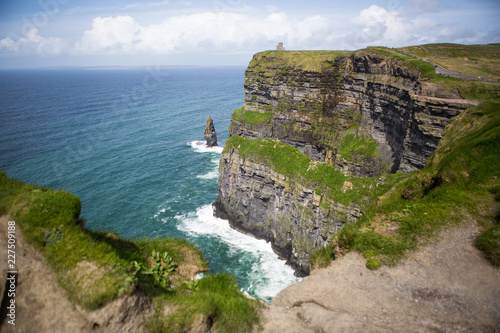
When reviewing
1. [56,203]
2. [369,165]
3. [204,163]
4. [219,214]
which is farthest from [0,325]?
[204,163]

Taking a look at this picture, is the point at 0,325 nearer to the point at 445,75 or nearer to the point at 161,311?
the point at 161,311

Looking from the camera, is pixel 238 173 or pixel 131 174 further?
pixel 131 174

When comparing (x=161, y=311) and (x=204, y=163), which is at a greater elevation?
(x=161, y=311)

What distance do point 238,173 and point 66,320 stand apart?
124 ft

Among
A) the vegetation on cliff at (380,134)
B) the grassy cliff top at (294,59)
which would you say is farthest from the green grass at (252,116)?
the grassy cliff top at (294,59)

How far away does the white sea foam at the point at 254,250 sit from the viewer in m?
35.8


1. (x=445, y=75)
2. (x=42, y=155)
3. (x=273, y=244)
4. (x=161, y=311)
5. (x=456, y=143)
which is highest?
(x=445, y=75)

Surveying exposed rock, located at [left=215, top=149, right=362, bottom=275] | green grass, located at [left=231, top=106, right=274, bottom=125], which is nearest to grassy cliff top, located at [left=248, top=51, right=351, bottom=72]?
green grass, located at [left=231, top=106, right=274, bottom=125]

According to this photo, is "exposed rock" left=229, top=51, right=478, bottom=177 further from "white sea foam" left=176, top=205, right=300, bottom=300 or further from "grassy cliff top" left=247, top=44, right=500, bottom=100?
"white sea foam" left=176, top=205, right=300, bottom=300

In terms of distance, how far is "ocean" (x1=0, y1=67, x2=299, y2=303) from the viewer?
42156mm

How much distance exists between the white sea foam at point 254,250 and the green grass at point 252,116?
26.9 metres

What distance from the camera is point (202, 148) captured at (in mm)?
87250

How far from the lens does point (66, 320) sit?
7648mm

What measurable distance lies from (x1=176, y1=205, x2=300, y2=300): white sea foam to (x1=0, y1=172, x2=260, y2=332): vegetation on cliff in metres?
26.7
